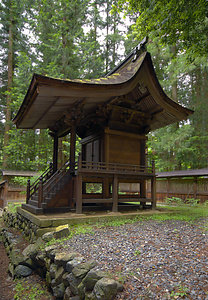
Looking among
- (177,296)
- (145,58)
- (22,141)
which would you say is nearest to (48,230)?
(177,296)

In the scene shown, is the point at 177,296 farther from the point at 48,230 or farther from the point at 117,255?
the point at 48,230

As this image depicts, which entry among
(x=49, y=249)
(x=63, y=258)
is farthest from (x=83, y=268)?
(x=49, y=249)

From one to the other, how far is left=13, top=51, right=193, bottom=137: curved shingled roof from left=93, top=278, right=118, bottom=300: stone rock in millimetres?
5080

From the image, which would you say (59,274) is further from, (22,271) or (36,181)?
(36,181)

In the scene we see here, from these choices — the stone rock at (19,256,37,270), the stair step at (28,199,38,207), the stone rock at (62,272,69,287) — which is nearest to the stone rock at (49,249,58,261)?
the stone rock at (62,272,69,287)

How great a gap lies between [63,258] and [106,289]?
145cm

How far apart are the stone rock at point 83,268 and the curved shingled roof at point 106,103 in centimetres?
465

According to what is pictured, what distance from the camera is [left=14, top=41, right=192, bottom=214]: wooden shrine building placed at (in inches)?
284

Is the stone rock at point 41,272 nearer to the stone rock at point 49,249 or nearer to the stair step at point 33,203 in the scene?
the stone rock at point 49,249

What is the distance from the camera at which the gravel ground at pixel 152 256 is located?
2.92 metres

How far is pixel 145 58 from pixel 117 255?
7443 mm

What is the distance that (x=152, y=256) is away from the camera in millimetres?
4004

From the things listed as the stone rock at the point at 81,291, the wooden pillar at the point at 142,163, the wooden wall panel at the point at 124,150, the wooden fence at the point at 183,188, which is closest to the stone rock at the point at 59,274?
the stone rock at the point at 81,291

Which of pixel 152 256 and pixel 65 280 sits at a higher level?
pixel 152 256
